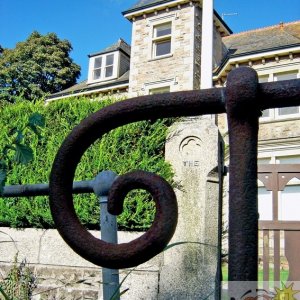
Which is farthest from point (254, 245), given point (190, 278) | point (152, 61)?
point (152, 61)

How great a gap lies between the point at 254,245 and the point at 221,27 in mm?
18021

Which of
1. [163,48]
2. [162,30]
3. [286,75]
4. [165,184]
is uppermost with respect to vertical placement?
[162,30]

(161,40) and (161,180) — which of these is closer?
(161,180)

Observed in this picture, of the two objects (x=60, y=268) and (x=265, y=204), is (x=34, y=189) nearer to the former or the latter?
(x=60, y=268)

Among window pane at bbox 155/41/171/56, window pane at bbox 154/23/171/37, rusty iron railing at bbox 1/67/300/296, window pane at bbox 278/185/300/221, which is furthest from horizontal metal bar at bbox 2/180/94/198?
window pane at bbox 154/23/171/37

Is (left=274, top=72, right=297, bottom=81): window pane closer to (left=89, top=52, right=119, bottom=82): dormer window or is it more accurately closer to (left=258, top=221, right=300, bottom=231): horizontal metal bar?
(left=89, top=52, right=119, bottom=82): dormer window

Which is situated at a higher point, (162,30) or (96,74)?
(162,30)

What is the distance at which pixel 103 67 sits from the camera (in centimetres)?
1888

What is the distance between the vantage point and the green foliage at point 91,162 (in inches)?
167

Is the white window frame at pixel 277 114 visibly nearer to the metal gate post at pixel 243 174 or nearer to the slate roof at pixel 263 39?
the slate roof at pixel 263 39

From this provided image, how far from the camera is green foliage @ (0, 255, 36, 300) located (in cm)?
399

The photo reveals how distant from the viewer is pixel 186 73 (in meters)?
14.8

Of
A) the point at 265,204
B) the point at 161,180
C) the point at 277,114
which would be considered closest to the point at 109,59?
the point at 277,114

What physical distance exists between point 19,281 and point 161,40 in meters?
13.5
